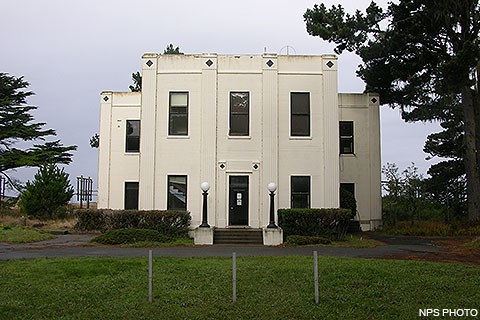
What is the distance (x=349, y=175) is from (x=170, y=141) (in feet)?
32.6

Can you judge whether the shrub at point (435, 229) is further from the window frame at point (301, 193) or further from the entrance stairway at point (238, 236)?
the entrance stairway at point (238, 236)

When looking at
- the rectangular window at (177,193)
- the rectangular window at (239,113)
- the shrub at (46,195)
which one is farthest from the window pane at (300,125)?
the shrub at (46,195)

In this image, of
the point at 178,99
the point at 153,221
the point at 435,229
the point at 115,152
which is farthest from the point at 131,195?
the point at 435,229

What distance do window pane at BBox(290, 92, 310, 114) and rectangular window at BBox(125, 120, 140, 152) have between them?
9268 mm

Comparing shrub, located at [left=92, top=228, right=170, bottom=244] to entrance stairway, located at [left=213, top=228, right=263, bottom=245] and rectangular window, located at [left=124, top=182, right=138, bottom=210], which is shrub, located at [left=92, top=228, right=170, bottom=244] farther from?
rectangular window, located at [left=124, top=182, right=138, bottom=210]

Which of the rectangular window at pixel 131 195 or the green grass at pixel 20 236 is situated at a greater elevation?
the rectangular window at pixel 131 195

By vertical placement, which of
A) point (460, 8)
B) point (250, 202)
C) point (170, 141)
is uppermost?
point (460, 8)

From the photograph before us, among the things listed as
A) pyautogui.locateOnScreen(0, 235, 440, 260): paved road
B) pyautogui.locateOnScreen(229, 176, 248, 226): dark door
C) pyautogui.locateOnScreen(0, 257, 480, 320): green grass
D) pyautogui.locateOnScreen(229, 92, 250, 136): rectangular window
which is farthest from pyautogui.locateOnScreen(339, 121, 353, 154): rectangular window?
pyautogui.locateOnScreen(0, 257, 480, 320): green grass

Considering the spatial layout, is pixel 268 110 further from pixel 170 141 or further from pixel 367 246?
pixel 367 246

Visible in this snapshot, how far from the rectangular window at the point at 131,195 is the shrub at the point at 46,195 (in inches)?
263

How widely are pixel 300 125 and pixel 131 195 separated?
A: 393 inches

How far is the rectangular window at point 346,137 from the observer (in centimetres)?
2789

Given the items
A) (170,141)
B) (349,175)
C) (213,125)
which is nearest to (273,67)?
(213,125)

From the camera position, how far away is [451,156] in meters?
35.4
